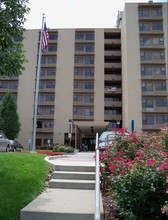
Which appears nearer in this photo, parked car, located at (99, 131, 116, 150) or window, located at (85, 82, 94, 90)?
parked car, located at (99, 131, 116, 150)

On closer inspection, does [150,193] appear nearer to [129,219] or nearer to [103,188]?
[129,219]

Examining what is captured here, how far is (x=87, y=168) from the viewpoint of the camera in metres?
8.44

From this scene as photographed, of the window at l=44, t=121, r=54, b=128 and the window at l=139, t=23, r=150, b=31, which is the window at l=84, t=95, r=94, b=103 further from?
the window at l=139, t=23, r=150, b=31

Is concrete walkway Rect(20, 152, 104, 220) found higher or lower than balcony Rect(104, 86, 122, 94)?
lower

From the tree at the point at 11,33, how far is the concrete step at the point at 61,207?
3362 millimetres

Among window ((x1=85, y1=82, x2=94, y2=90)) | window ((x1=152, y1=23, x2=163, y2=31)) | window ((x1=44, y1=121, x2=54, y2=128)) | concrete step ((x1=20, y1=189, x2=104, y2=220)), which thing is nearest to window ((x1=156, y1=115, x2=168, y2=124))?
window ((x1=85, y1=82, x2=94, y2=90))

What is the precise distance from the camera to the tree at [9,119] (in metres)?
49.1

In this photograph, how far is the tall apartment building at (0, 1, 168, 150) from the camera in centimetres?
5200

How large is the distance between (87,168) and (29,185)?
7.67 ft

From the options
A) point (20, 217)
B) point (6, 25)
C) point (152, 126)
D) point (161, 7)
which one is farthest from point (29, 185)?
point (161, 7)

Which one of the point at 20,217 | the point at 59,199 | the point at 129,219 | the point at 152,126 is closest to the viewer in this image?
the point at 129,219

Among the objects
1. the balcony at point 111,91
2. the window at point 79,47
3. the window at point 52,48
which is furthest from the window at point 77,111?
the window at point 52,48

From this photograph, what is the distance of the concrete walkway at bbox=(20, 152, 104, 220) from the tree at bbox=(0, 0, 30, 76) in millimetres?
3316

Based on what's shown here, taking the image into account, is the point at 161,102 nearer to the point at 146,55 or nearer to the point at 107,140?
the point at 146,55
